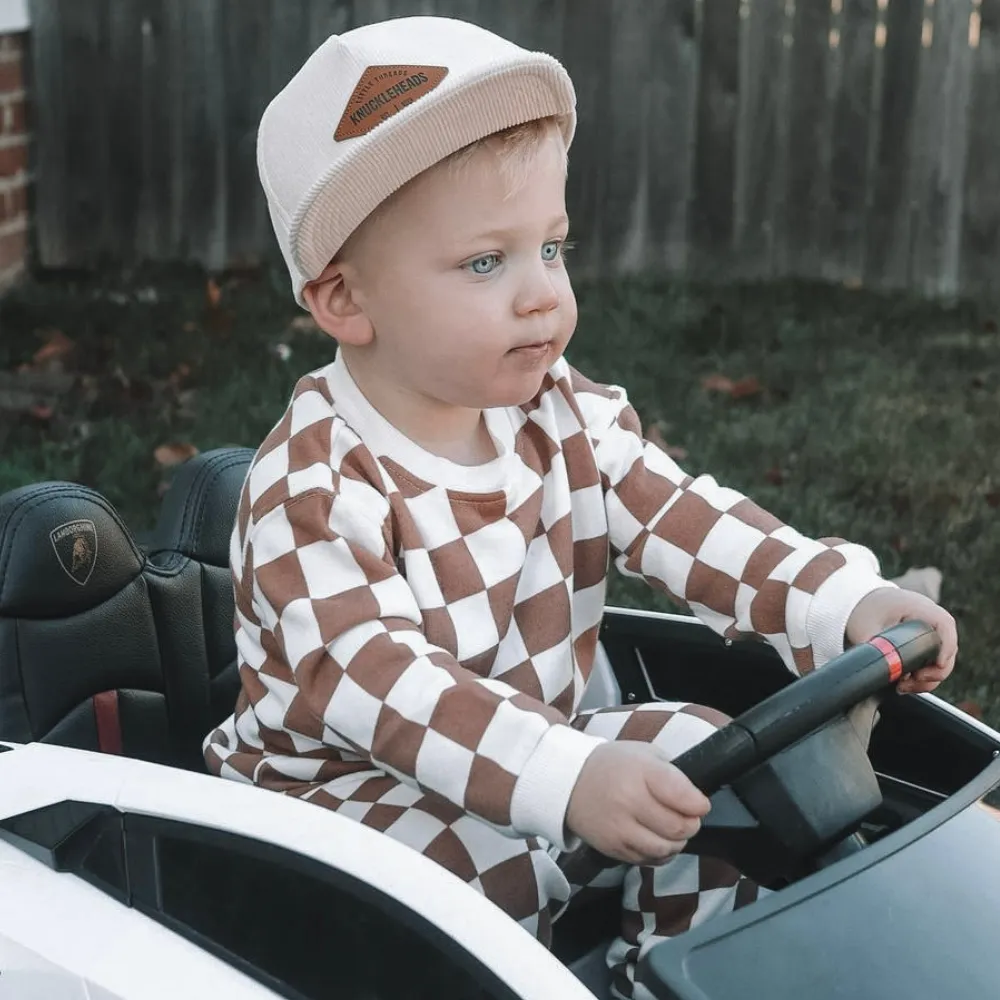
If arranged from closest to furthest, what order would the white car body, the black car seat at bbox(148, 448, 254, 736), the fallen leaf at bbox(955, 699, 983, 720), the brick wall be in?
the white car body
the black car seat at bbox(148, 448, 254, 736)
the fallen leaf at bbox(955, 699, 983, 720)
the brick wall

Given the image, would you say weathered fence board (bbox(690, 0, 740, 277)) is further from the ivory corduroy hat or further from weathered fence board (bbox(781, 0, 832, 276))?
the ivory corduroy hat

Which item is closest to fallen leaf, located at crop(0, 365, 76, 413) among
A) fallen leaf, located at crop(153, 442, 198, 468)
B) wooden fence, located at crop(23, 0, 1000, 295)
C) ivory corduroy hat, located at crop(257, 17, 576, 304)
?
fallen leaf, located at crop(153, 442, 198, 468)

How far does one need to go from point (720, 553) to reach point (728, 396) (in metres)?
3.01

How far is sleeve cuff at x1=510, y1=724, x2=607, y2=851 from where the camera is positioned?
4.72ft

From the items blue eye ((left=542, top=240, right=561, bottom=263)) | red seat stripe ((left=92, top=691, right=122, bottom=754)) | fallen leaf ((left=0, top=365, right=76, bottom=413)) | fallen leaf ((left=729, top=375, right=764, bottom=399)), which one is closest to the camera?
blue eye ((left=542, top=240, right=561, bottom=263))

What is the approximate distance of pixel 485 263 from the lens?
65.0 inches

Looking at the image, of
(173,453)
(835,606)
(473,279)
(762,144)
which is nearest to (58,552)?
(473,279)

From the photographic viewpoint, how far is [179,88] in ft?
18.9

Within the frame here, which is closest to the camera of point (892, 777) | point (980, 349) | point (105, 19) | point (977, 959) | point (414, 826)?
point (977, 959)

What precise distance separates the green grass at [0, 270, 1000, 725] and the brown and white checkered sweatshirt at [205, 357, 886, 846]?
1.41 metres

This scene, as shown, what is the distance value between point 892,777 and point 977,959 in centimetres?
46

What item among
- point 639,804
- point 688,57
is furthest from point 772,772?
point 688,57

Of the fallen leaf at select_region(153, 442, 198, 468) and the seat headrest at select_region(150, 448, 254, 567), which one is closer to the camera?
the seat headrest at select_region(150, 448, 254, 567)

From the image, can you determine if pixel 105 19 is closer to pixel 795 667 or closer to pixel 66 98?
pixel 66 98
